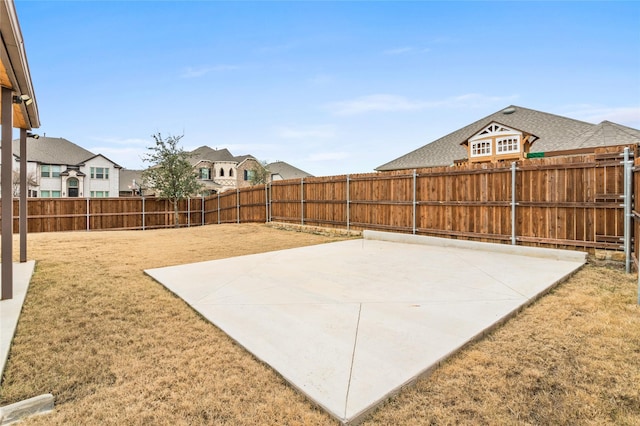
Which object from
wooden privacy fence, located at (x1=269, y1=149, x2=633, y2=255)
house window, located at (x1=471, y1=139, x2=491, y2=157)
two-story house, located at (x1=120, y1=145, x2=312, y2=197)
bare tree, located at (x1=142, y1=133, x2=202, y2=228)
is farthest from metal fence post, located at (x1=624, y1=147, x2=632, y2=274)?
two-story house, located at (x1=120, y1=145, x2=312, y2=197)

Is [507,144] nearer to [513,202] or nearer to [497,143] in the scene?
[497,143]

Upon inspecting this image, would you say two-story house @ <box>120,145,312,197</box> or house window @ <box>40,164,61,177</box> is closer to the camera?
house window @ <box>40,164,61,177</box>

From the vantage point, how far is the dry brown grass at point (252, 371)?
6.28 ft

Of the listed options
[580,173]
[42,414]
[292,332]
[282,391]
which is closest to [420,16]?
[580,173]

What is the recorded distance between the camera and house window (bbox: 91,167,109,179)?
3075 centimetres

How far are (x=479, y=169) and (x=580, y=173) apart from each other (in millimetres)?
1836

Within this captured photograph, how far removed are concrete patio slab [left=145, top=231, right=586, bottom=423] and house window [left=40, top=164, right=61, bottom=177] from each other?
31.5m

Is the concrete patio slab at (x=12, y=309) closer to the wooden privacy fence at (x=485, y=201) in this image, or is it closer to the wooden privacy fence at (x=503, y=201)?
the wooden privacy fence at (x=485, y=201)

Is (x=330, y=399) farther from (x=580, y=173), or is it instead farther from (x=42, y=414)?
(x=580, y=173)

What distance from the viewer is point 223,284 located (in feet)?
15.5

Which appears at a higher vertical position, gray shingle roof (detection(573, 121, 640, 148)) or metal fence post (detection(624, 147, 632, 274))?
gray shingle roof (detection(573, 121, 640, 148))

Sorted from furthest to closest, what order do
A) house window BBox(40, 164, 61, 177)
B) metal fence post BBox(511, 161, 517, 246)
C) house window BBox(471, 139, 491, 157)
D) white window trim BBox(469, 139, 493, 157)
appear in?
house window BBox(40, 164, 61, 177) → house window BBox(471, 139, 491, 157) → white window trim BBox(469, 139, 493, 157) → metal fence post BBox(511, 161, 517, 246)

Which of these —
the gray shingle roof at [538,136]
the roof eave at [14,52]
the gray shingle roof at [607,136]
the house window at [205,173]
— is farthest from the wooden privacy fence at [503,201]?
the house window at [205,173]

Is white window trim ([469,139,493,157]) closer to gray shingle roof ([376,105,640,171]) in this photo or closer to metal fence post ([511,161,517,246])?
gray shingle roof ([376,105,640,171])
